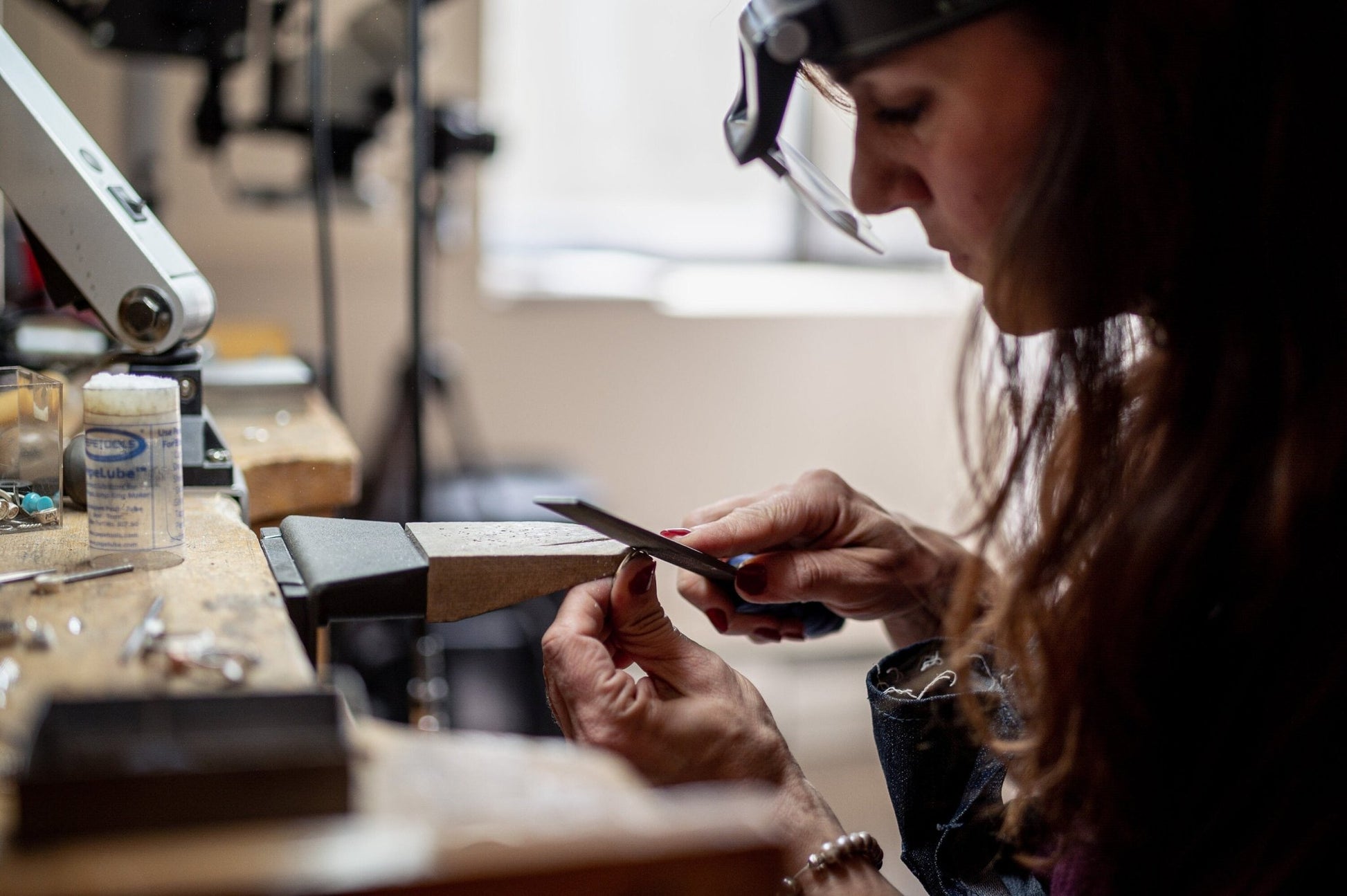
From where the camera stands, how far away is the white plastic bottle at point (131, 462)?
0.69 m

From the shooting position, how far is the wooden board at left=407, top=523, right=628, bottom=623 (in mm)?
671

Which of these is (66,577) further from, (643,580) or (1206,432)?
(1206,432)

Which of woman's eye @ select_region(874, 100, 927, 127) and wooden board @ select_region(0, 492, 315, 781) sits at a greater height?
woman's eye @ select_region(874, 100, 927, 127)

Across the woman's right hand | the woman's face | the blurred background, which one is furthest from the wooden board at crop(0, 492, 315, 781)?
the blurred background

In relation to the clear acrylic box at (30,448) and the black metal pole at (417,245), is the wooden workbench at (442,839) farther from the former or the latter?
the black metal pole at (417,245)

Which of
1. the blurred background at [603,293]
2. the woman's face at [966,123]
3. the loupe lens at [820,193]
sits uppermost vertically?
the woman's face at [966,123]

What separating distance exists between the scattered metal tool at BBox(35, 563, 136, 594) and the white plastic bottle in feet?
0.08

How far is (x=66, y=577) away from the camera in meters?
0.67

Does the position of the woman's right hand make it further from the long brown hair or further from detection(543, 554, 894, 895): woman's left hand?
the long brown hair

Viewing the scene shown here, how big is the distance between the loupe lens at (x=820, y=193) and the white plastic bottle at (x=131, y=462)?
430mm

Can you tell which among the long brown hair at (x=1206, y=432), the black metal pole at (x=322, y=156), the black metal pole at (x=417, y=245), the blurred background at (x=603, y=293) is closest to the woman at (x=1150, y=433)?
the long brown hair at (x=1206, y=432)

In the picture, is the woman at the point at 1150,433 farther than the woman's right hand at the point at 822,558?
No

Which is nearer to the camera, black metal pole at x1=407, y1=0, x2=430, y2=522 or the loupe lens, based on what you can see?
the loupe lens

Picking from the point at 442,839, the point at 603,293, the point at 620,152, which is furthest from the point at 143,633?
the point at 620,152
